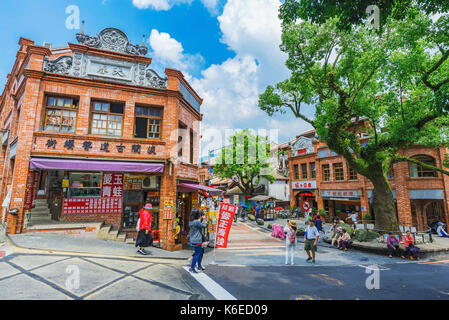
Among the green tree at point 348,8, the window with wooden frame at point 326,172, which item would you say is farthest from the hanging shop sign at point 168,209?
the window with wooden frame at point 326,172

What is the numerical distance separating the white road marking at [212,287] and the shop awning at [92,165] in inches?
189

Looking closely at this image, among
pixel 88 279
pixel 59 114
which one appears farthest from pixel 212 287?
pixel 59 114

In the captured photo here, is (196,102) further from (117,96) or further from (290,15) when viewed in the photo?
(290,15)

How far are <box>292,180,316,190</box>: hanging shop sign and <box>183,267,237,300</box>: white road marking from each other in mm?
21727

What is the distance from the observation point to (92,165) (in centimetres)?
924

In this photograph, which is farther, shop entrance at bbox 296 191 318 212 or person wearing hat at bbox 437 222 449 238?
shop entrance at bbox 296 191 318 212

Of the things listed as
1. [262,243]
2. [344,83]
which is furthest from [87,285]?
[344,83]

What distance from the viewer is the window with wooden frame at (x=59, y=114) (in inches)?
380

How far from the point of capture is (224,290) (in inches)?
219

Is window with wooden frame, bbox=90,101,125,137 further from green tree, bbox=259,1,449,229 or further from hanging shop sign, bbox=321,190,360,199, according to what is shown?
hanging shop sign, bbox=321,190,360,199

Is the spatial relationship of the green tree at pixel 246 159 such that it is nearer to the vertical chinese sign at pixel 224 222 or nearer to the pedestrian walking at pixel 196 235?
the vertical chinese sign at pixel 224 222

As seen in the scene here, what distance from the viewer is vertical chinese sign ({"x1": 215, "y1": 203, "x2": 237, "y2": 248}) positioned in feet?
29.3

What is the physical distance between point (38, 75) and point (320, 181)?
24551 millimetres

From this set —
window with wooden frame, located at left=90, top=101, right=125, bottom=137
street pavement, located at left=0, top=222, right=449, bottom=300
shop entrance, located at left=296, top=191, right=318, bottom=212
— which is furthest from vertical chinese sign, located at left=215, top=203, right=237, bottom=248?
shop entrance, located at left=296, top=191, right=318, bottom=212
